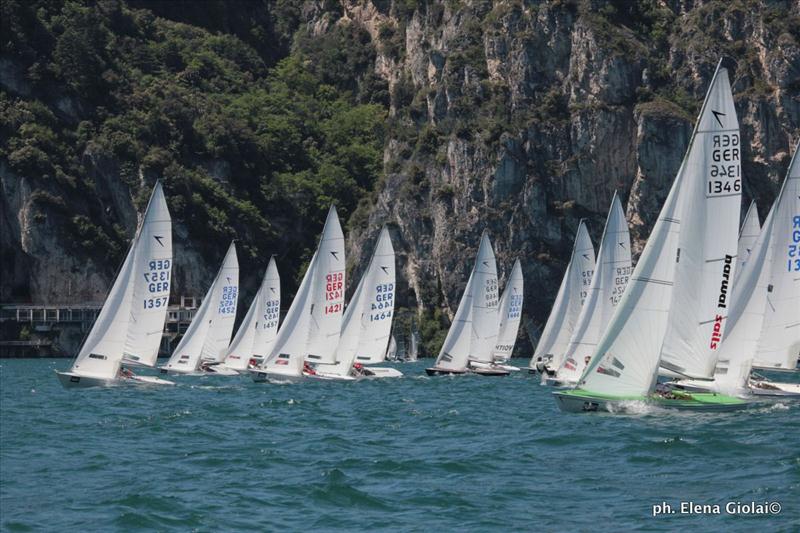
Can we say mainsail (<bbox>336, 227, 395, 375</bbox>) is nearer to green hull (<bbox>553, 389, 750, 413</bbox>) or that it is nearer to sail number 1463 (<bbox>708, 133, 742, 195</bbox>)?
green hull (<bbox>553, 389, 750, 413</bbox>)

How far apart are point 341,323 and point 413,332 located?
166 ft

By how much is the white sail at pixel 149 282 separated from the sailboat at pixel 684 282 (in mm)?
20899

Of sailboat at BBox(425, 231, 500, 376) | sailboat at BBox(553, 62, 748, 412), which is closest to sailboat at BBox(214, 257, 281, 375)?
sailboat at BBox(425, 231, 500, 376)

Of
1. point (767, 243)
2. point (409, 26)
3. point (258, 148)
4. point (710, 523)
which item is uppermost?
point (409, 26)

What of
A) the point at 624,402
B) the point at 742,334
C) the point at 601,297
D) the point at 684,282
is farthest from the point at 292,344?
the point at 684,282

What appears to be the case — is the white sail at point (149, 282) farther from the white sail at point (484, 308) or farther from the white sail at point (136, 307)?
the white sail at point (484, 308)

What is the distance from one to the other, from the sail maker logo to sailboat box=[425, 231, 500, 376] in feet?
97.5

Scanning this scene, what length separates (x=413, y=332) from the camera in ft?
355

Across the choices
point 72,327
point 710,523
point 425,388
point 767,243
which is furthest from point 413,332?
point 710,523

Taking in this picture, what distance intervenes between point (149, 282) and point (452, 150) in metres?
66.7

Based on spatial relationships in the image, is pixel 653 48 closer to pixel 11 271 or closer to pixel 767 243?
pixel 11 271

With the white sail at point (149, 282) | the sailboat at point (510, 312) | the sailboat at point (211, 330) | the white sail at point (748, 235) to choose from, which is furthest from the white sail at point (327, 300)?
the sailboat at point (510, 312)

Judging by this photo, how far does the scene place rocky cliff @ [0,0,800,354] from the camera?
108562mm

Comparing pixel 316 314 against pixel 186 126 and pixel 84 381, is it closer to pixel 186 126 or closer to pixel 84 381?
pixel 84 381
